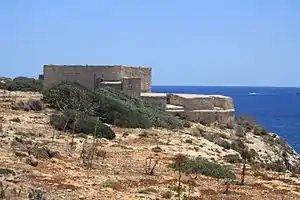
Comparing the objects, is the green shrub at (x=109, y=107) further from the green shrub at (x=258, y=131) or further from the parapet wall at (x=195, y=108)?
the green shrub at (x=258, y=131)

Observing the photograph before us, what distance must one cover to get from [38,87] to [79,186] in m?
36.1

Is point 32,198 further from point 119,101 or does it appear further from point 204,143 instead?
point 119,101

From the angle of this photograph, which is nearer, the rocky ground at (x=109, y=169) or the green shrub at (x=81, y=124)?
the rocky ground at (x=109, y=169)

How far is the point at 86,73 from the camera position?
1531 inches

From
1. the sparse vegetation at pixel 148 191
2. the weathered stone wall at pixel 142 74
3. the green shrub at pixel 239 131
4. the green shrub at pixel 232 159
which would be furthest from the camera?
the weathered stone wall at pixel 142 74

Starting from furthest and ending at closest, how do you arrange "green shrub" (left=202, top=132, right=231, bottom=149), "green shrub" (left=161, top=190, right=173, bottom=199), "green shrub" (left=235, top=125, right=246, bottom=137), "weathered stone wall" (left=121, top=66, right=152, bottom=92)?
"weathered stone wall" (left=121, top=66, right=152, bottom=92) < "green shrub" (left=235, top=125, right=246, bottom=137) < "green shrub" (left=202, top=132, right=231, bottom=149) < "green shrub" (left=161, top=190, right=173, bottom=199)

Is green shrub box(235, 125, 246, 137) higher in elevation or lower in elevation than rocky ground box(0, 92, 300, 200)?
lower

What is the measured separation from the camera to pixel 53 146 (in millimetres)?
19516

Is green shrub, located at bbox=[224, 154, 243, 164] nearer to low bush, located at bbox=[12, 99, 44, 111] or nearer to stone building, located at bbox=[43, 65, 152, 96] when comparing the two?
low bush, located at bbox=[12, 99, 44, 111]

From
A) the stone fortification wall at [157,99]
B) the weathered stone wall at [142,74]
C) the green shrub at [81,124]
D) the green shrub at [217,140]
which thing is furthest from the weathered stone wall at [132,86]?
the green shrub at [81,124]

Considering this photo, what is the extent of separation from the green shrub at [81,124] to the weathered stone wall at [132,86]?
11.7m

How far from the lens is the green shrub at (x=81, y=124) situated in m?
24.4

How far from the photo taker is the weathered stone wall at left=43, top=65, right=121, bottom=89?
38469 mm

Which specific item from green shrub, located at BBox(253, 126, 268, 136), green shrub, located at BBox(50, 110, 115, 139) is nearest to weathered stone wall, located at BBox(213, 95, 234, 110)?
green shrub, located at BBox(253, 126, 268, 136)
